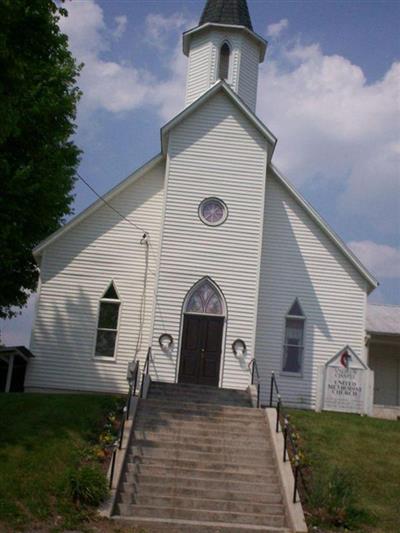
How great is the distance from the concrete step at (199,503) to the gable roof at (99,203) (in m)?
9.94

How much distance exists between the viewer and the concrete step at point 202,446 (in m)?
13.9

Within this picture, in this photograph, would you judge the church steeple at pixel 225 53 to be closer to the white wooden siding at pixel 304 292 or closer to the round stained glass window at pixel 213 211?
the white wooden siding at pixel 304 292

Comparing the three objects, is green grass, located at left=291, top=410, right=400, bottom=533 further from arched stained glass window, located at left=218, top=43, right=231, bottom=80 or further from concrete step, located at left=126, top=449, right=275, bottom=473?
arched stained glass window, located at left=218, top=43, right=231, bottom=80

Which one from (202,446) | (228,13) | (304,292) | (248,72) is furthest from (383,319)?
(202,446)

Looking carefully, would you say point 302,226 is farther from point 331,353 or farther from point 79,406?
point 79,406

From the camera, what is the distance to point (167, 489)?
12.4m

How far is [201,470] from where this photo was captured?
1317 cm

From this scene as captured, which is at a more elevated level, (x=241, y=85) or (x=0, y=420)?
(x=241, y=85)

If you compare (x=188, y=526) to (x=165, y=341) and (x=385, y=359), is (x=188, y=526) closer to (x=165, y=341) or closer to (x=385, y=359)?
(x=165, y=341)

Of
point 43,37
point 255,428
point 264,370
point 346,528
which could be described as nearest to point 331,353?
point 264,370

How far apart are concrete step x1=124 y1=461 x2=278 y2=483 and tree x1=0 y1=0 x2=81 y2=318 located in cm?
714

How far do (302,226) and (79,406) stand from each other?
30.8ft

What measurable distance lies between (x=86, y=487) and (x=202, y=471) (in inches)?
104

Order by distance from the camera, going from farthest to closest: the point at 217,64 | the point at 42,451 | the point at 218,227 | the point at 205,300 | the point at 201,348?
the point at 217,64 → the point at 218,227 → the point at 205,300 → the point at 201,348 → the point at 42,451
